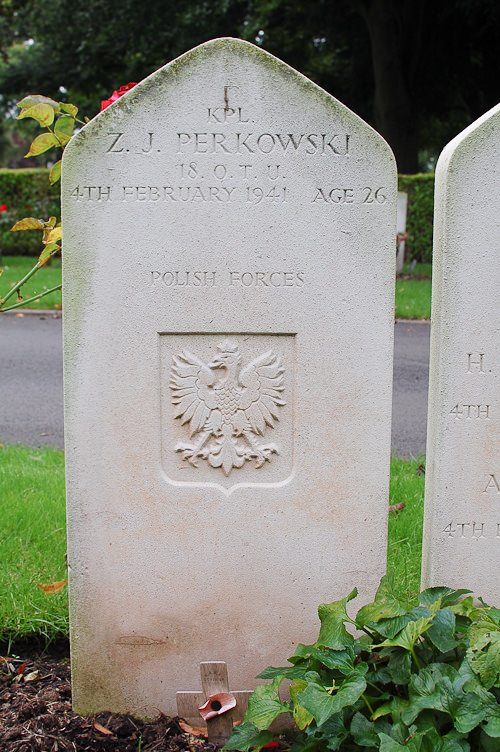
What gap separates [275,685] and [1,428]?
13.5ft

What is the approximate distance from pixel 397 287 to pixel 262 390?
33.3 feet

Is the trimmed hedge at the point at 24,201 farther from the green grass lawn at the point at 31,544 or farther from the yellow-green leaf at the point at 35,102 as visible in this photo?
the yellow-green leaf at the point at 35,102

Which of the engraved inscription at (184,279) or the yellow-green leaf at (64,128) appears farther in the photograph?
the yellow-green leaf at (64,128)

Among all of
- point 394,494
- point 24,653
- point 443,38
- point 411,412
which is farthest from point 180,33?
point 24,653

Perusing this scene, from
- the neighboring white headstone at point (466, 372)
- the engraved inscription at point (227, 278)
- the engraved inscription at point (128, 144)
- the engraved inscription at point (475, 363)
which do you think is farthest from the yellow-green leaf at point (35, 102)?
the engraved inscription at point (475, 363)

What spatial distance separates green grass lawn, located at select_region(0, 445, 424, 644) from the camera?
2787mm

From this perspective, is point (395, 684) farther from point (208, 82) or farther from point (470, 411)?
point (208, 82)

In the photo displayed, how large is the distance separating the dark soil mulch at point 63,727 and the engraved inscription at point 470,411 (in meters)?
1.30

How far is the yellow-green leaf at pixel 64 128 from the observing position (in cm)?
262

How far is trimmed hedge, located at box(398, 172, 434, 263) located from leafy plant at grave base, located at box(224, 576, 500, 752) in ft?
44.1

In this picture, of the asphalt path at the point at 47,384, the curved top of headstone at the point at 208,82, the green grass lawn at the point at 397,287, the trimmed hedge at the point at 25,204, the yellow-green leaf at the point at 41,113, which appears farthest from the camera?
the trimmed hedge at the point at 25,204

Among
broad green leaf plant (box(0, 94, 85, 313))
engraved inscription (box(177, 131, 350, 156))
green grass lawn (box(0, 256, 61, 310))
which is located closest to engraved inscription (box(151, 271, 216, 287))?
engraved inscription (box(177, 131, 350, 156))

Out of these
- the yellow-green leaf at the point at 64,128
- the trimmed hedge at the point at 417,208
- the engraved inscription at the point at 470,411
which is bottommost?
the engraved inscription at the point at 470,411

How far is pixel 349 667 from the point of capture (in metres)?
1.94
